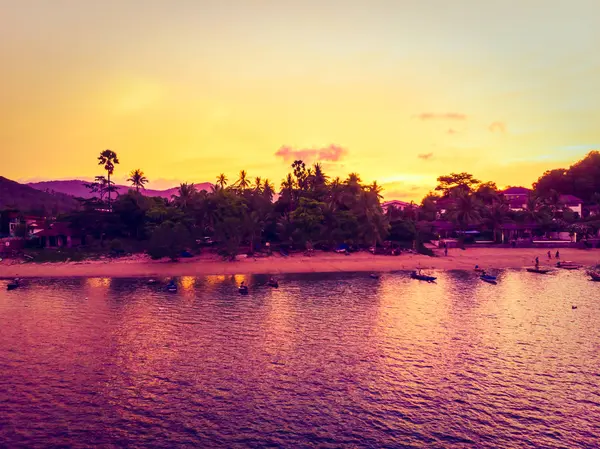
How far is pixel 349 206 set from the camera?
408 ft

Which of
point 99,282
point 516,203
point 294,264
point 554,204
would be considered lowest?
point 99,282

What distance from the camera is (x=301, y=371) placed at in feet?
127

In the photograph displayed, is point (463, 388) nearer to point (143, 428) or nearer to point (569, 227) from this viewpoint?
point (143, 428)

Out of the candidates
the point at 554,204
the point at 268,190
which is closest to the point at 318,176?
the point at 268,190

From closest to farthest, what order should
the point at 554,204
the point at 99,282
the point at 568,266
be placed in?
the point at 99,282 → the point at 568,266 → the point at 554,204

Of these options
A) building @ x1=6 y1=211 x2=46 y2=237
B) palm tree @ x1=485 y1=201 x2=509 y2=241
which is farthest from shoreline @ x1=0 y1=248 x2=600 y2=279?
building @ x1=6 y1=211 x2=46 y2=237

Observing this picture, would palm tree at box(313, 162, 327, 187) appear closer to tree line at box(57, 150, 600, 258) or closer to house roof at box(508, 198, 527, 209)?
tree line at box(57, 150, 600, 258)

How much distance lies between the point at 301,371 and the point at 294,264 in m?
66.4

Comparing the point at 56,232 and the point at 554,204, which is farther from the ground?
the point at 554,204

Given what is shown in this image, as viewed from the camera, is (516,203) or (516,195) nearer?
(516,203)

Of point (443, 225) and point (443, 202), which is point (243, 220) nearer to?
point (443, 225)

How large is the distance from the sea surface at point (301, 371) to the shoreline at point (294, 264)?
87.2 ft

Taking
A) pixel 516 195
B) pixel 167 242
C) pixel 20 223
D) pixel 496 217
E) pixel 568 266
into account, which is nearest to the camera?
pixel 568 266

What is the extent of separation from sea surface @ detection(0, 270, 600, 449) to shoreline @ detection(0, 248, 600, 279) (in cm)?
2658
